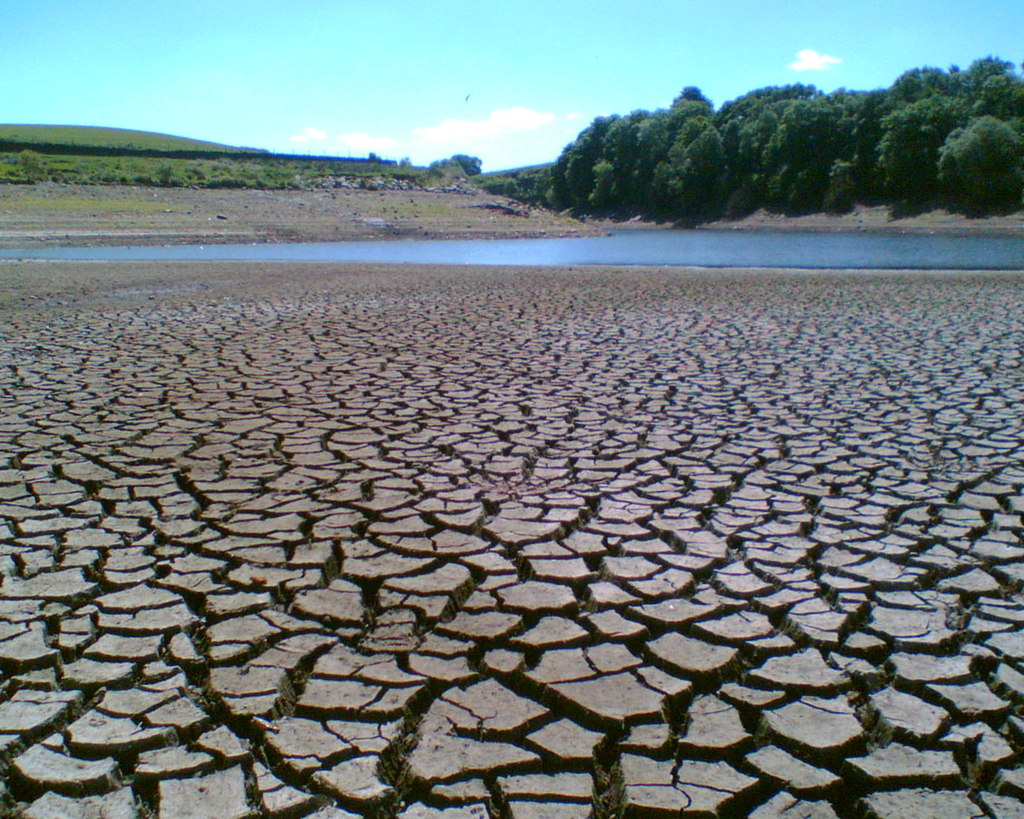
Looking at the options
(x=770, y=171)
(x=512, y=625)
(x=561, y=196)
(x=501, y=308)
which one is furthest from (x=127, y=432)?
(x=561, y=196)

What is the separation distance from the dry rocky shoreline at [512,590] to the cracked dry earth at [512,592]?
1 centimetres

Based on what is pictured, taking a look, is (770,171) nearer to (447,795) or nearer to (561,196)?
(561,196)

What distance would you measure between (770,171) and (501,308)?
54232mm

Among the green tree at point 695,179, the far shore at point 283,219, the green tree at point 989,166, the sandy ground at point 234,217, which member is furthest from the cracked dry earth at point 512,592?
the green tree at point 695,179

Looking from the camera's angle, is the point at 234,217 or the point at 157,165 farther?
the point at 157,165

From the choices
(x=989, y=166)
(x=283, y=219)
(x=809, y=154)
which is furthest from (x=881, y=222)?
(x=283, y=219)

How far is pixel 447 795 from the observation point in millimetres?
1866

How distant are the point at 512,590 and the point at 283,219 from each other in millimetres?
36063

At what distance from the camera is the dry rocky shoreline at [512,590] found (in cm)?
196

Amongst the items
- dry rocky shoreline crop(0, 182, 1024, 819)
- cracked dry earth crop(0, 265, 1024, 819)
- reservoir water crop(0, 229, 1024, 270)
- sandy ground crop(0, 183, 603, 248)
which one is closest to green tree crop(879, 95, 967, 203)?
reservoir water crop(0, 229, 1024, 270)

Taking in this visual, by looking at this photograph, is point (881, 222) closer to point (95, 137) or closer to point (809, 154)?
point (809, 154)

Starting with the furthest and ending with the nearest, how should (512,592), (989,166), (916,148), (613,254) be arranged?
(916,148)
(989,166)
(613,254)
(512,592)

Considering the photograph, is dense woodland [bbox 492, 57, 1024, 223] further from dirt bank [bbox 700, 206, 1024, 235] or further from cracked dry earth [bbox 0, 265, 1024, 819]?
cracked dry earth [bbox 0, 265, 1024, 819]

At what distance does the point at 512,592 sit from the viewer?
9.44ft
